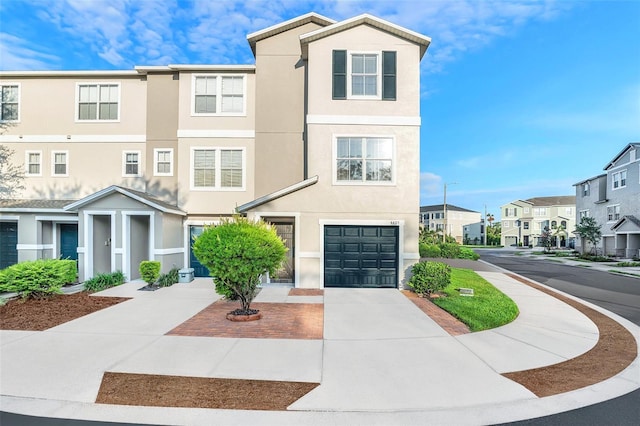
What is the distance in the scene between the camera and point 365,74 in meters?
12.9

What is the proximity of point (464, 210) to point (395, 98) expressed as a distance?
262 ft

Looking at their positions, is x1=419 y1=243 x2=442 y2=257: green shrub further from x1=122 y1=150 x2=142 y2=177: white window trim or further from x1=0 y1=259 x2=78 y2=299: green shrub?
x1=0 y1=259 x2=78 y2=299: green shrub

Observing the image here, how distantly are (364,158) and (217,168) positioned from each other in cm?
689

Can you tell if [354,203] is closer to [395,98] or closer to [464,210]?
[395,98]

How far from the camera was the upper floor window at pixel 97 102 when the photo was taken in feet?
50.3

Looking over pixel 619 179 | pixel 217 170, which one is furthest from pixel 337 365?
pixel 619 179

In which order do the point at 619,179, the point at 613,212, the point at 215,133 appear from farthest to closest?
the point at 613,212 → the point at 619,179 → the point at 215,133

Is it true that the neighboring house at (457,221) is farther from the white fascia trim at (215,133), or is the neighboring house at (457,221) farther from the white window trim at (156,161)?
the white window trim at (156,161)

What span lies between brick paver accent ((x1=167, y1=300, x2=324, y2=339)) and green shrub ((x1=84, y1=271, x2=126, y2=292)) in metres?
5.53

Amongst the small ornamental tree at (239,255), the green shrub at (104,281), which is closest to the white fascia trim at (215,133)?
the green shrub at (104,281)

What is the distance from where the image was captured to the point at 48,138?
15359mm

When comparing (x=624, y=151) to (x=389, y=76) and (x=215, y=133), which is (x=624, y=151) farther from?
(x=215, y=133)

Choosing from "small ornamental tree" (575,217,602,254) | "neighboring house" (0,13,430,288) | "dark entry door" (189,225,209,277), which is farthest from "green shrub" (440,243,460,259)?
"dark entry door" (189,225,209,277)

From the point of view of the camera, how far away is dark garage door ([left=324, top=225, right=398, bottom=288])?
12.7m
